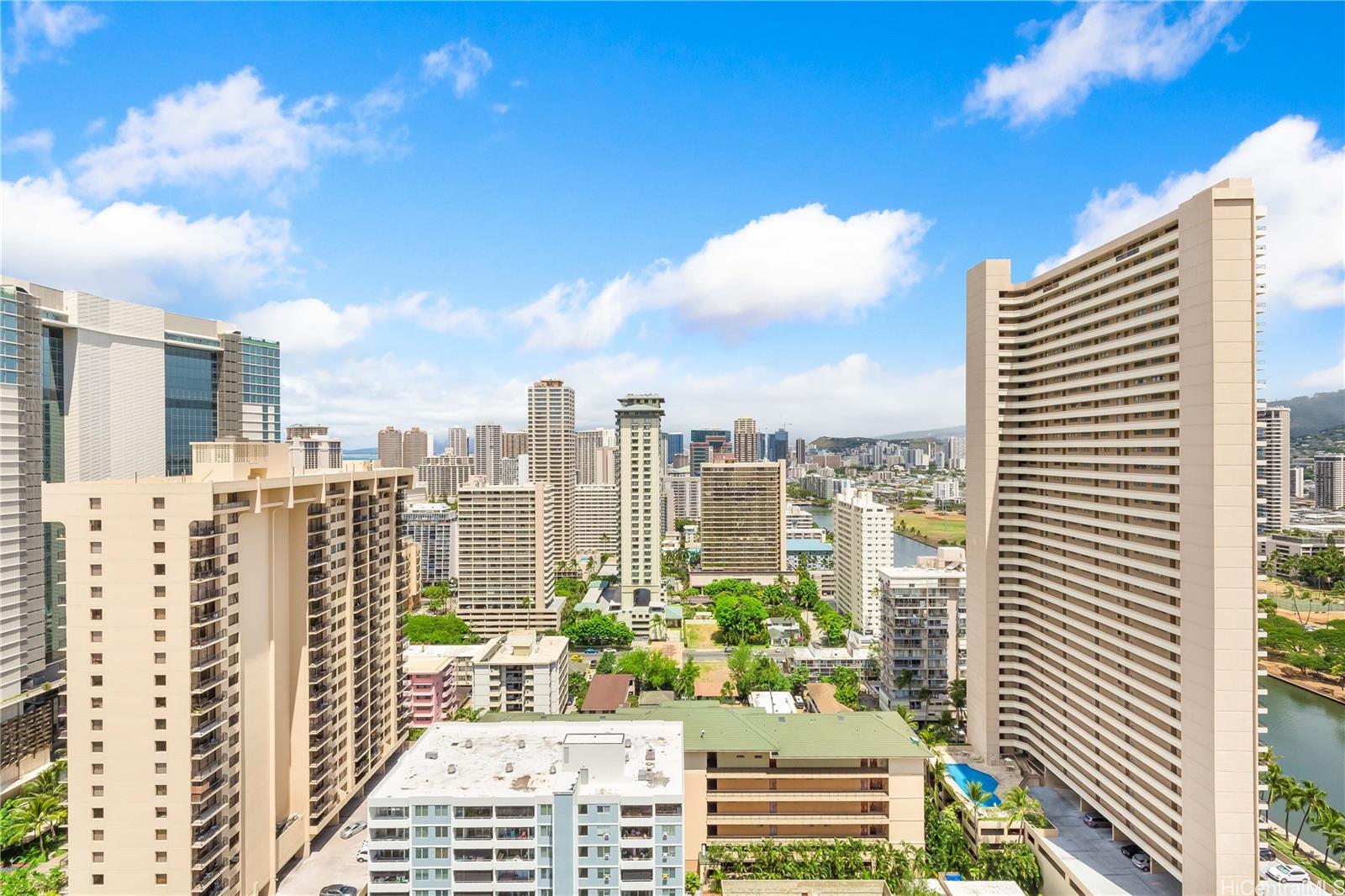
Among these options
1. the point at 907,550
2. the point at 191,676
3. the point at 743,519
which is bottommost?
the point at 907,550

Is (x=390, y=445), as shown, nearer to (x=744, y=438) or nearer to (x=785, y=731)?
(x=744, y=438)

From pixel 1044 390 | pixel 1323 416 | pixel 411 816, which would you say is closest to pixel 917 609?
pixel 1044 390

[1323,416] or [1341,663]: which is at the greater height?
[1323,416]

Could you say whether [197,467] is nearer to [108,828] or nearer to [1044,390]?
[108,828]

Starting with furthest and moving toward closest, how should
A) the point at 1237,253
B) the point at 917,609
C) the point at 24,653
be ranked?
the point at 917,609 → the point at 24,653 → the point at 1237,253

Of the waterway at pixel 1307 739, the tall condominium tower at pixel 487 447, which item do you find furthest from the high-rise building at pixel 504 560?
the tall condominium tower at pixel 487 447

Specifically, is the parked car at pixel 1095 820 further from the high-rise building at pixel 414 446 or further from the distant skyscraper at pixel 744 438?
the high-rise building at pixel 414 446

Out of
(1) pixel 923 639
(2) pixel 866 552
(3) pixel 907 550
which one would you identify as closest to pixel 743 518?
(2) pixel 866 552
